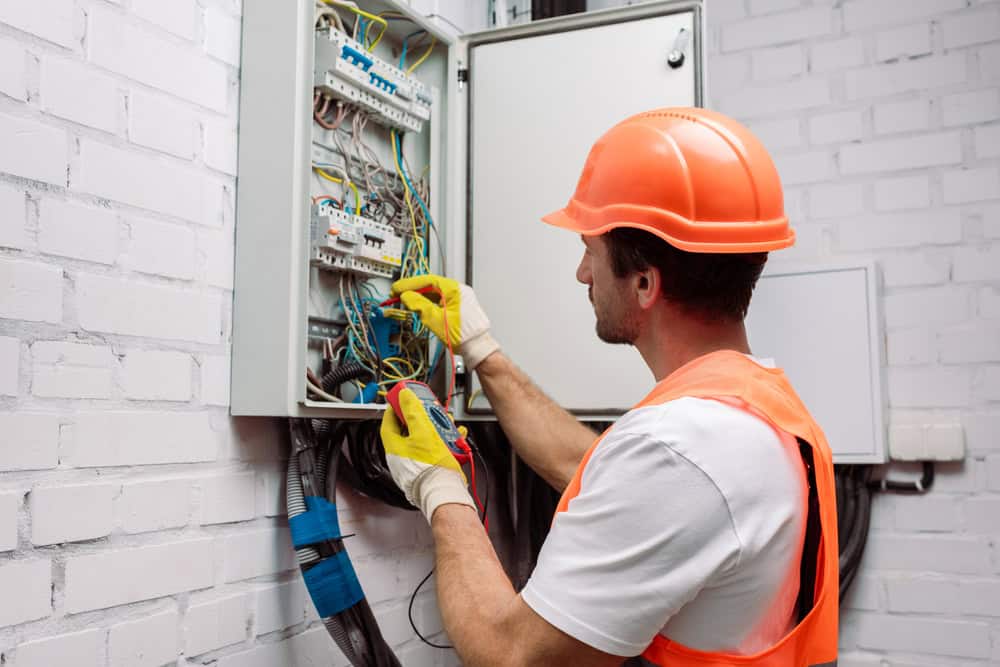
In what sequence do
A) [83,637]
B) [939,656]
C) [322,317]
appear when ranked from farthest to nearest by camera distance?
[939,656] → [322,317] → [83,637]

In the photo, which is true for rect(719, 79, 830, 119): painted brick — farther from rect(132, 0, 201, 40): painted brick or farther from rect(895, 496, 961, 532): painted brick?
rect(132, 0, 201, 40): painted brick

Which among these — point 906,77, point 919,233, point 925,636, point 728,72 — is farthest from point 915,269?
point 925,636

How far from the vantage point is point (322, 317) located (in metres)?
1.57

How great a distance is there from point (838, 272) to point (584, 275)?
1040mm

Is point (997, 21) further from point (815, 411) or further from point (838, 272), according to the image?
point (815, 411)

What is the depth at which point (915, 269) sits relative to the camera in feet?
6.89

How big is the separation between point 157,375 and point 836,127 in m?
1.71

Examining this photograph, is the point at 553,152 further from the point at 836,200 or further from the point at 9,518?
→ the point at 9,518

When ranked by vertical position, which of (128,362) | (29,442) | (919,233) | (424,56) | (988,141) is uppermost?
(424,56)

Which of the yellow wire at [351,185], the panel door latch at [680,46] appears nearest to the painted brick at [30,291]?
the yellow wire at [351,185]

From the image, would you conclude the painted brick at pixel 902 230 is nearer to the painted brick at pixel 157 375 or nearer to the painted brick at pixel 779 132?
the painted brick at pixel 779 132

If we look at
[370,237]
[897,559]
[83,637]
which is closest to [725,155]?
[370,237]

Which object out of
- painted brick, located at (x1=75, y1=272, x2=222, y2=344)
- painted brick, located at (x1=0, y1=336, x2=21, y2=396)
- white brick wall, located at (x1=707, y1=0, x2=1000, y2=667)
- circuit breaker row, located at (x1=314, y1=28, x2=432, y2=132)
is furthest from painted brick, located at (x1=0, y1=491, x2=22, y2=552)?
white brick wall, located at (x1=707, y1=0, x2=1000, y2=667)

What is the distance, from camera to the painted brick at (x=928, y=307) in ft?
6.75
